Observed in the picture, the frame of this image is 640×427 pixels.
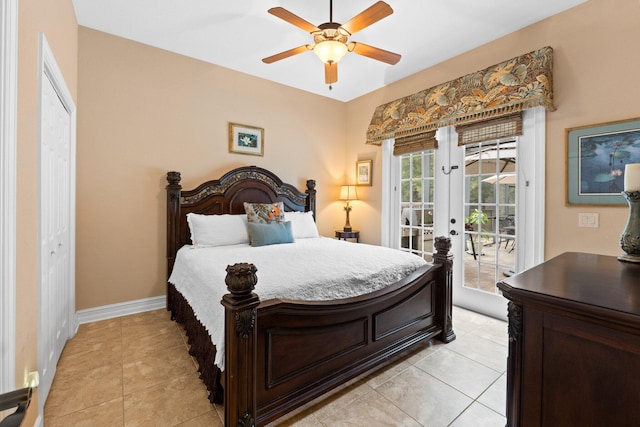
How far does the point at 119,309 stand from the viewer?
2.98m

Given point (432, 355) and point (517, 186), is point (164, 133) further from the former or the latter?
point (517, 186)

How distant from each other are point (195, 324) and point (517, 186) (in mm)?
3050

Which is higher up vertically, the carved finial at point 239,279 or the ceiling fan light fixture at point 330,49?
the ceiling fan light fixture at point 330,49

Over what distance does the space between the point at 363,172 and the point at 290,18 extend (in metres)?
2.60

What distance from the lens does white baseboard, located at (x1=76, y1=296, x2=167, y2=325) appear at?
2818mm

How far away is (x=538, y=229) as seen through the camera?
265cm

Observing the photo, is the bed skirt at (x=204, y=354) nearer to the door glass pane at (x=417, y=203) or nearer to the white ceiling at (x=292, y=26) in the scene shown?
the white ceiling at (x=292, y=26)

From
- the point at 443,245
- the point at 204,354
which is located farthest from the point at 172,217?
the point at 443,245

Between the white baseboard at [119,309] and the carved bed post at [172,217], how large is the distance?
0.59ft

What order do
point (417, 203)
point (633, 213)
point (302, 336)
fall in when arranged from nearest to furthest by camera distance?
point (633, 213) → point (302, 336) → point (417, 203)

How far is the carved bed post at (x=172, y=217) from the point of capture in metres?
3.14

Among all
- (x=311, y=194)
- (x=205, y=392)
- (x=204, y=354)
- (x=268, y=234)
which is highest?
(x=311, y=194)

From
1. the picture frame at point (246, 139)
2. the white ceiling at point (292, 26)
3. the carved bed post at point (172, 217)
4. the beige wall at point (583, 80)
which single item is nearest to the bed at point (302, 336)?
the carved bed post at point (172, 217)

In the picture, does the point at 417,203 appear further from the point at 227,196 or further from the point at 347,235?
the point at 227,196
